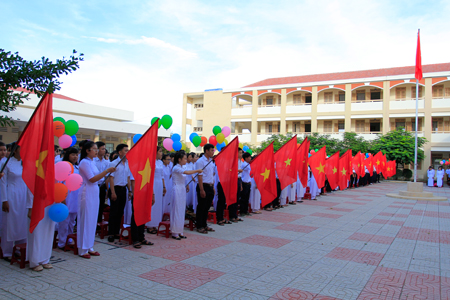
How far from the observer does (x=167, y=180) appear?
801cm

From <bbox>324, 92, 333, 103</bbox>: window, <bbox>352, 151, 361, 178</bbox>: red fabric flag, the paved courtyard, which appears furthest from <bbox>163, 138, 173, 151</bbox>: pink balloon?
<bbox>324, 92, 333, 103</bbox>: window

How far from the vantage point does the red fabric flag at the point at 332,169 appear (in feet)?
45.0

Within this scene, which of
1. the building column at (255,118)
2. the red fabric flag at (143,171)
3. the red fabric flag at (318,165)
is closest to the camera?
the red fabric flag at (143,171)

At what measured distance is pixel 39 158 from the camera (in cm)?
416

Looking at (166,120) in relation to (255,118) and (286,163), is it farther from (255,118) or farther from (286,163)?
(255,118)

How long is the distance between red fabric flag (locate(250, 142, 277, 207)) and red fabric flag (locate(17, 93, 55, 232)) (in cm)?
535

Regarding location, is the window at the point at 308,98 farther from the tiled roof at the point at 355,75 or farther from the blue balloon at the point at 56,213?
the blue balloon at the point at 56,213

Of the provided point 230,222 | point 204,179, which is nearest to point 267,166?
point 230,222

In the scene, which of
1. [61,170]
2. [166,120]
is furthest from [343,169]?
[61,170]

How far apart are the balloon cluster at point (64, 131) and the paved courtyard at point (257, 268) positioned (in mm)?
2257

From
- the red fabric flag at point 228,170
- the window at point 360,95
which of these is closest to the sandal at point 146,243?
the red fabric flag at point 228,170

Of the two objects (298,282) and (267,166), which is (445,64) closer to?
(267,166)

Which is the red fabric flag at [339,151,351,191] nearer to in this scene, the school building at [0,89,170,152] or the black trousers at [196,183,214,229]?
the black trousers at [196,183,214,229]

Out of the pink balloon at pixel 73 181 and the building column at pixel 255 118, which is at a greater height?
the building column at pixel 255 118
